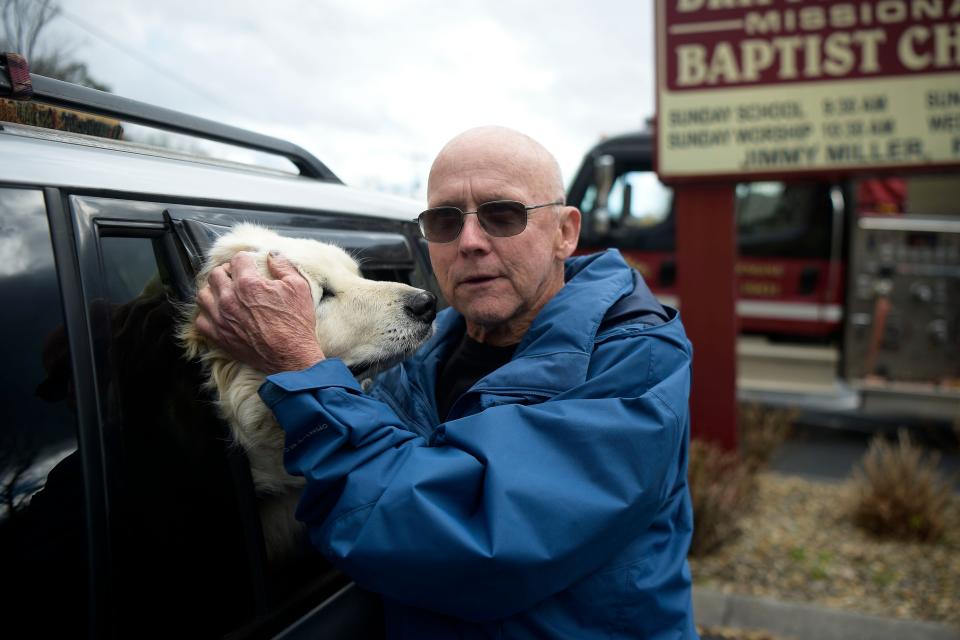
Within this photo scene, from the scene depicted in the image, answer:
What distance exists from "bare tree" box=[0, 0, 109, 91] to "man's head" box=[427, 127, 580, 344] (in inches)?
45.2

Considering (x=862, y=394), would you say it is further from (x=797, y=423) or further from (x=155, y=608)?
(x=155, y=608)

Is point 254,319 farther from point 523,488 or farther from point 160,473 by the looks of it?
point 523,488

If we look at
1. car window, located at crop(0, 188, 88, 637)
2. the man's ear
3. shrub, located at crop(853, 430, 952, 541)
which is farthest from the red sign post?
car window, located at crop(0, 188, 88, 637)

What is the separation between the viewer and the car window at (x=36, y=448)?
108cm

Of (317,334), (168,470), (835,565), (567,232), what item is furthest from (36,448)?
(835,565)

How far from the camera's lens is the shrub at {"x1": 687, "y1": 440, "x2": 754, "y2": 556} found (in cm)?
441

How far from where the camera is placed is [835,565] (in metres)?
4.38

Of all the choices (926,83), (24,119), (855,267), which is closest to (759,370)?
(855,267)

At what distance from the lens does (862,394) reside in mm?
7422

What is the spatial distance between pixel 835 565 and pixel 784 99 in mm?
3144

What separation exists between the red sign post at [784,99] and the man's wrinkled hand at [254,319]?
429 centimetres

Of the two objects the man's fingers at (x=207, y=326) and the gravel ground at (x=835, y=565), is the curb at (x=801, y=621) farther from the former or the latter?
the man's fingers at (x=207, y=326)

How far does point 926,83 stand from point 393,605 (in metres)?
5.10

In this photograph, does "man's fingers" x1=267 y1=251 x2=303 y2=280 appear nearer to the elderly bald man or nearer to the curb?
the elderly bald man
